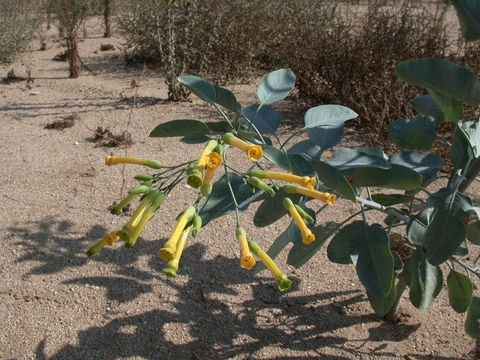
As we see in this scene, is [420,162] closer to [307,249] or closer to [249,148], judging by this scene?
[307,249]

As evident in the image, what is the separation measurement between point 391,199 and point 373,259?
0.36 m

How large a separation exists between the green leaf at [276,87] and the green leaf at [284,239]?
356 mm

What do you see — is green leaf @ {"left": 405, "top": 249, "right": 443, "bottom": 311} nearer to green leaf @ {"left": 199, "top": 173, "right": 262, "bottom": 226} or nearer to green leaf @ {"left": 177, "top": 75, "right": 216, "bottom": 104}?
green leaf @ {"left": 199, "top": 173, "right": 262, "bottom": 226}

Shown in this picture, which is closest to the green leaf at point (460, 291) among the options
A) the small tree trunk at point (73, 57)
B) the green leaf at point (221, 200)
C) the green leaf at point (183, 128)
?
the green leaf at point (221, 200)

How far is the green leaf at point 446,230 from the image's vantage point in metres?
1.36

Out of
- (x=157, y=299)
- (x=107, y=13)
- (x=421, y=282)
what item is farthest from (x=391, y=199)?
(x=107, y=13)

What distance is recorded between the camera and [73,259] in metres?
2.59

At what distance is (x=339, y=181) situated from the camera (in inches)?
47.9

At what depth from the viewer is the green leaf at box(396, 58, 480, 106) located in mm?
1260

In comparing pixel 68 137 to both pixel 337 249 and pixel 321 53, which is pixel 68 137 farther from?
pixel 337 249

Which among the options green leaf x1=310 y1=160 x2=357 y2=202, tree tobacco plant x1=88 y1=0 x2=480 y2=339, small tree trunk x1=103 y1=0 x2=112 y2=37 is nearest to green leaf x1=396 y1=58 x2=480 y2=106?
tree tobacco plant x1=88 y1=0 x2=480 y2=339

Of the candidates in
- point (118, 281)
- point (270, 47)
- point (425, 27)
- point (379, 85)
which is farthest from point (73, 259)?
point (270, 47)

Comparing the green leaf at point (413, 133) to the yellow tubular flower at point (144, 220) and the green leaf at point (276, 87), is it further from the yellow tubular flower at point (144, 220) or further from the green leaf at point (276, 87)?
the yellow tubular flower at point (144, 220)

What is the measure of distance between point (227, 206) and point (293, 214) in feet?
1.16
